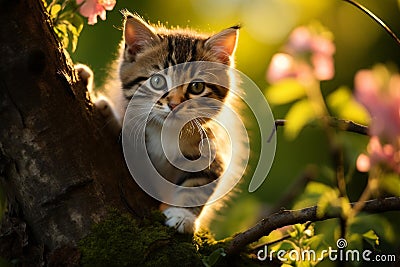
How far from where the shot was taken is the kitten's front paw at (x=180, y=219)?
1.99 metres

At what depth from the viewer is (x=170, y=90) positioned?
7.75 ft

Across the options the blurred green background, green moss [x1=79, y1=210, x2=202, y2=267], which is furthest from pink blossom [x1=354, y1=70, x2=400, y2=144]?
the blurred green background

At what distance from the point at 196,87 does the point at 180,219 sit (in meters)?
0.56

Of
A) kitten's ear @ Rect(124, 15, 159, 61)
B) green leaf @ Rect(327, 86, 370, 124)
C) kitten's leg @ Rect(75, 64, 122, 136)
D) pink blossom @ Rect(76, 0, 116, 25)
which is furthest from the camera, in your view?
kitten's ear @ Rect(124, 15, 159, 61)

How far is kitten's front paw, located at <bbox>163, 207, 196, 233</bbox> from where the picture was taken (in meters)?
1.99

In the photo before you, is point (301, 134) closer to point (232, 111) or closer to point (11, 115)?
point (232, 111)

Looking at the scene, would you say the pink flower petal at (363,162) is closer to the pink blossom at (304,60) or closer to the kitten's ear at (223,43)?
the pink blossom at (304,60)

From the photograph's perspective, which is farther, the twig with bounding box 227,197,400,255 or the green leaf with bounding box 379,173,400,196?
the twig with bounding box 227,197,400,255

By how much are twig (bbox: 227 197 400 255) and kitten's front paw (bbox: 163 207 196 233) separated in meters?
0.27

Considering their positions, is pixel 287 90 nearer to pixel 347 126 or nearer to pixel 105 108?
pixel 347 126

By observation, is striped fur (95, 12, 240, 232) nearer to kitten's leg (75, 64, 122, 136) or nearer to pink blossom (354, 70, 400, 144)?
kitten's leg (75, 64, 122, 136)

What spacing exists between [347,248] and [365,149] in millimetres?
385

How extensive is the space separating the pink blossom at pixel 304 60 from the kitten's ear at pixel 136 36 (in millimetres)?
974

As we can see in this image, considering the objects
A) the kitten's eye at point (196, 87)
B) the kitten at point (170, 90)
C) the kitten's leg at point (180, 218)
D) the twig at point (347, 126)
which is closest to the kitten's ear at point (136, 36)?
the kitten at point (170, 90)
